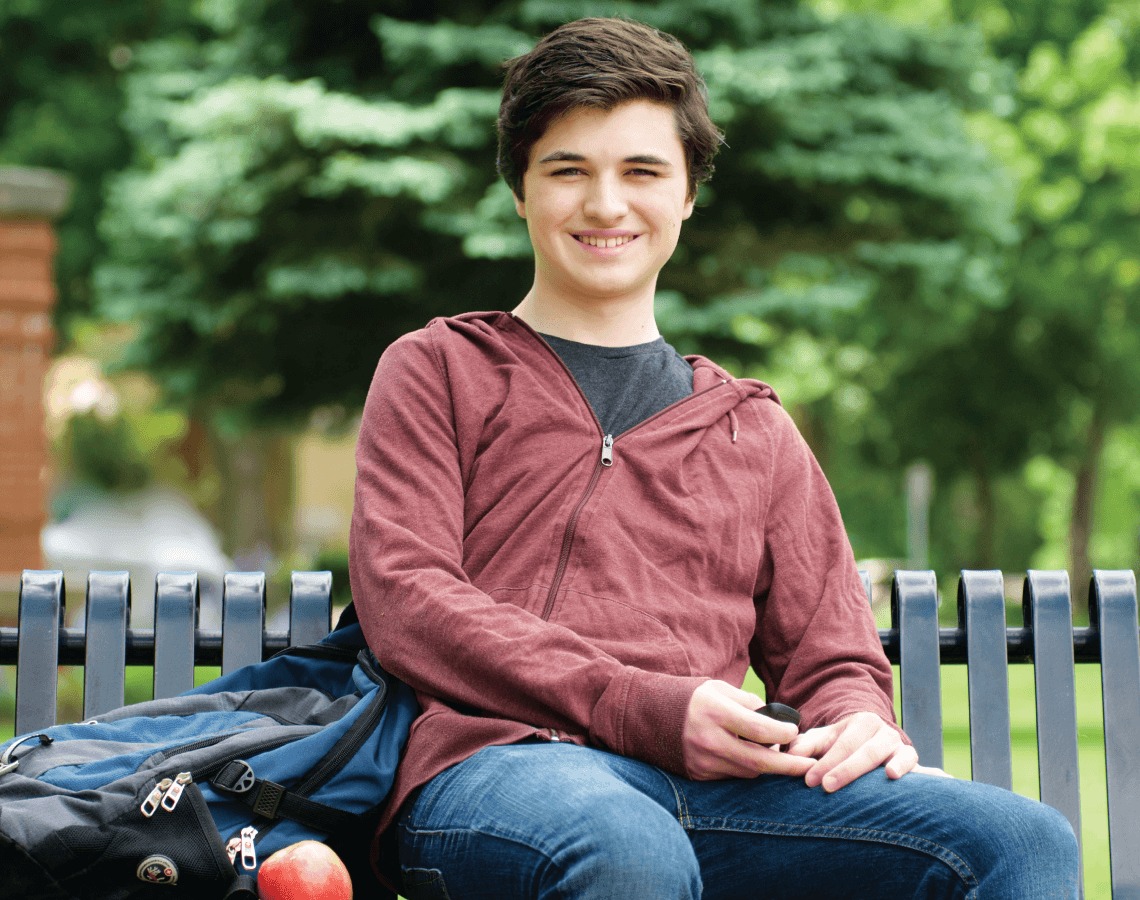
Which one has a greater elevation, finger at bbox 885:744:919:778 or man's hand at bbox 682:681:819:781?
man's hand at bbox 682:681:819:781

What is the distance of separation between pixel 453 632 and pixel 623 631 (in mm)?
281

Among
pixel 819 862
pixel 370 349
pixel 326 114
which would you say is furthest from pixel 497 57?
pixel 819 862

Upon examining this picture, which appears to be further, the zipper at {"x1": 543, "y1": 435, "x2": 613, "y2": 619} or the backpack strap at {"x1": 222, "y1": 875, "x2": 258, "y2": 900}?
the zipper at {"x1": 543, "y1": 435, "x2": 613, "y2": 619}

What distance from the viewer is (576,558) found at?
2.36 m

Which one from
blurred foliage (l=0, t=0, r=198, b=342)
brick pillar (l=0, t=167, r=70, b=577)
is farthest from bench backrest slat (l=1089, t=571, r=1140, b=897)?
blurred foliage (l=0, t=0, r=198, b=342)

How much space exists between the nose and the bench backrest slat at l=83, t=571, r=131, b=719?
114cm

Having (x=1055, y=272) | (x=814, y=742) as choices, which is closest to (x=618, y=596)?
(x=814, y=742)

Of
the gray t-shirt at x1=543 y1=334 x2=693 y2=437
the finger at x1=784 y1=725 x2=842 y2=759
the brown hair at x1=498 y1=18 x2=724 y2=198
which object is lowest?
the finger at x1=784 y1=725 x2=842 y2=759

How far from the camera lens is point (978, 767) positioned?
2.84m

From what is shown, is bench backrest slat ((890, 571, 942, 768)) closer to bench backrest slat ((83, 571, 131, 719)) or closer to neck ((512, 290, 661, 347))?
neck ((512, 290, 661, 347))

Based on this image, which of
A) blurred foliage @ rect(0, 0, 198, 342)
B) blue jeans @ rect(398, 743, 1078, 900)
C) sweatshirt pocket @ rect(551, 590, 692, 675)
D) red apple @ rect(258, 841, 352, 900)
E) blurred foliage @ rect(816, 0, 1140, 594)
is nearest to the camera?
blue jeans @ rect(398, 743, 1078, 900)

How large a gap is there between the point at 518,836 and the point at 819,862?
1.59 ft

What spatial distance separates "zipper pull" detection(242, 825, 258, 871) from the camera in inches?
82.0

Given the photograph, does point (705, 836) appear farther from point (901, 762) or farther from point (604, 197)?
point (604, 197)
